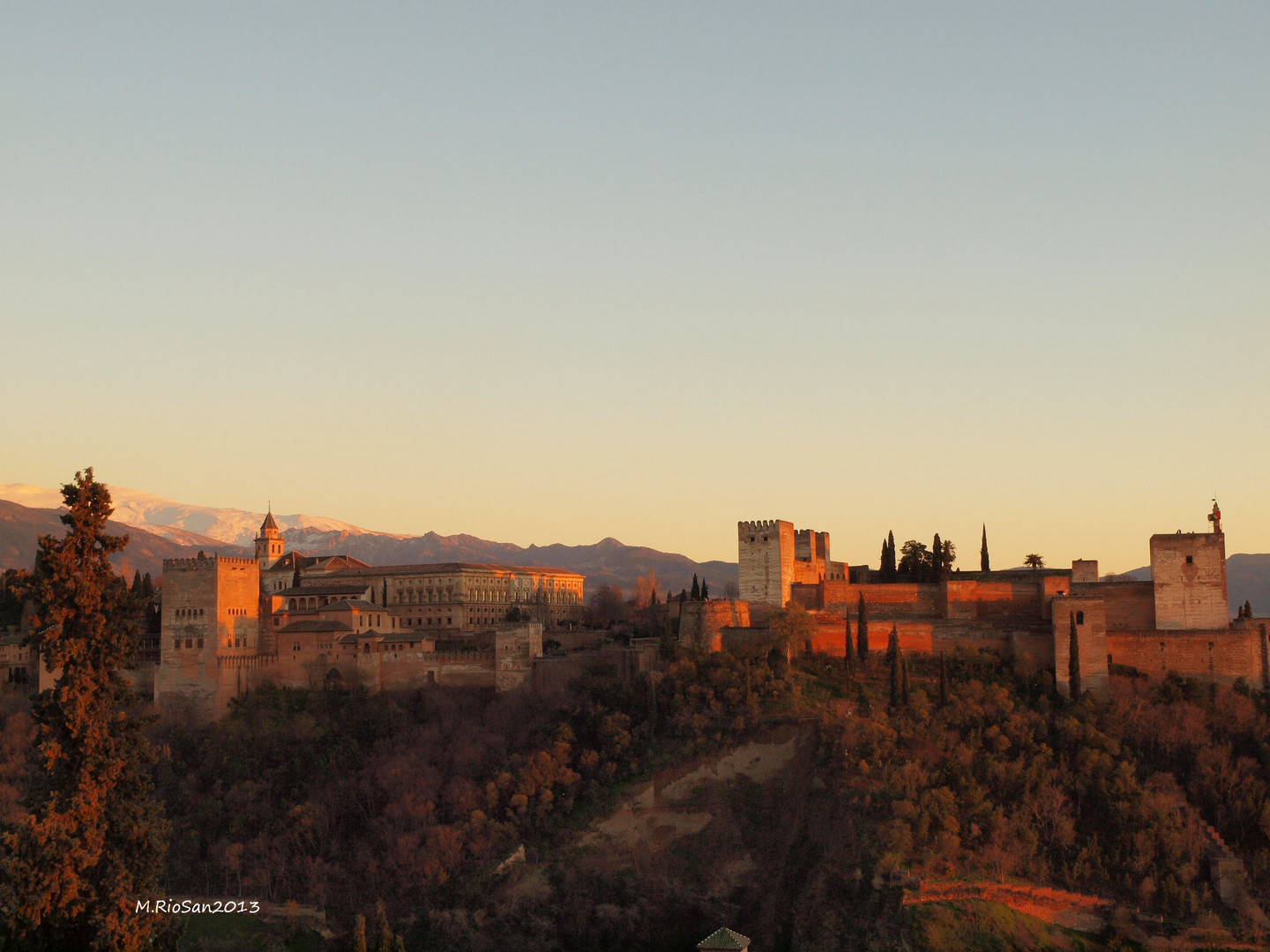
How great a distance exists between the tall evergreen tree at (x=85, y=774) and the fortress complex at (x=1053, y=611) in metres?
37.1

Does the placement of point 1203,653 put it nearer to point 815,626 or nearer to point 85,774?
point 815,626

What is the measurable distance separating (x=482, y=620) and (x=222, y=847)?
3075 centimetres

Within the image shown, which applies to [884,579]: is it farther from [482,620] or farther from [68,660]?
[68,660]

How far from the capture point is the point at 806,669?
55.8 metres

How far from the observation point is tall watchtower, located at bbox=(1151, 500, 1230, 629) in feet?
177

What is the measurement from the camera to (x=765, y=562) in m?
61.9

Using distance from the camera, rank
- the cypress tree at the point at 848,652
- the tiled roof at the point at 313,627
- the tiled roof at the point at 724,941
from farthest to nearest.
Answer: the tiled roof at the point at 313,627, the cypress tree at the point at 848,652, the tiled roof at the point at 724,941

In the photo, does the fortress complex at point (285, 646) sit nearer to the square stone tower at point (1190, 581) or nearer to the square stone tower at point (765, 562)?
the square stone tower at point (765, 562)

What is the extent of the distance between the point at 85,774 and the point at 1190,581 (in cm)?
4449

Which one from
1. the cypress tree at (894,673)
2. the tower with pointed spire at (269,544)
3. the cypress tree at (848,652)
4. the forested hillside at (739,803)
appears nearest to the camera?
the forested hillside at (739,803)

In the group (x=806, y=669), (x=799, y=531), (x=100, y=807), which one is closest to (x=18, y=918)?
(x=100, y=807)

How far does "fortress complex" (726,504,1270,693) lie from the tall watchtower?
0.03 meters

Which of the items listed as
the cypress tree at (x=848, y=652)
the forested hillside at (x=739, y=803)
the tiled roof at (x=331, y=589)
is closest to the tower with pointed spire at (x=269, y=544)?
the tiled roof at (x=331, y=589)

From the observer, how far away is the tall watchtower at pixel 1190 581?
5381 centimetres
